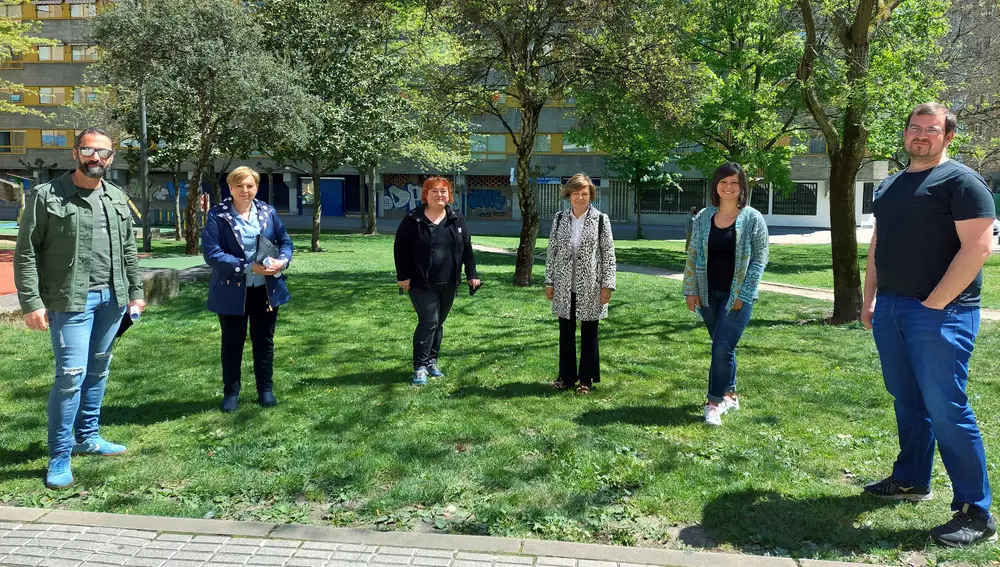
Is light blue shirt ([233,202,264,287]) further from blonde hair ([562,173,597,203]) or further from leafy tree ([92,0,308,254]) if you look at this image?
leafy tree ([92,0,308,254])

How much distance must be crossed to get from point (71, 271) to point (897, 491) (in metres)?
4.57

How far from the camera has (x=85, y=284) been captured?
4.38 metres

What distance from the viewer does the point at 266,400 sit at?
600 centimetres

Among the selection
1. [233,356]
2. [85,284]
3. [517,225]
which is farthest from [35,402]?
[517,225]

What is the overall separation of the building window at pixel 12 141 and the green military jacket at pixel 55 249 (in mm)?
56240

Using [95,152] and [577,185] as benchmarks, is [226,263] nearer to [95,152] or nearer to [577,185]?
[95,152]

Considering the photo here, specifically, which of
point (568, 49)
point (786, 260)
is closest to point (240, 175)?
point (568, 49)

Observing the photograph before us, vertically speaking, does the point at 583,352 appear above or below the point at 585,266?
below

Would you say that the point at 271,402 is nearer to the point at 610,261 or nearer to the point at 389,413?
the point at 389,413

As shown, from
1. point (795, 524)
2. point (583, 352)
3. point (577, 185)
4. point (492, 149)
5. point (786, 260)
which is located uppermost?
point (492, 149)

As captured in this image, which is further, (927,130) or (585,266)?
(585,266)

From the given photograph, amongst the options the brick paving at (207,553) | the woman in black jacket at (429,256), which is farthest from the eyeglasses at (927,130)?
the woman in black jacket at (429,256)

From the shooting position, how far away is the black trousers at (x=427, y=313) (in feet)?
21.9

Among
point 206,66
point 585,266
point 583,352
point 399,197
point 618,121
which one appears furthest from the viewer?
point 399,197
